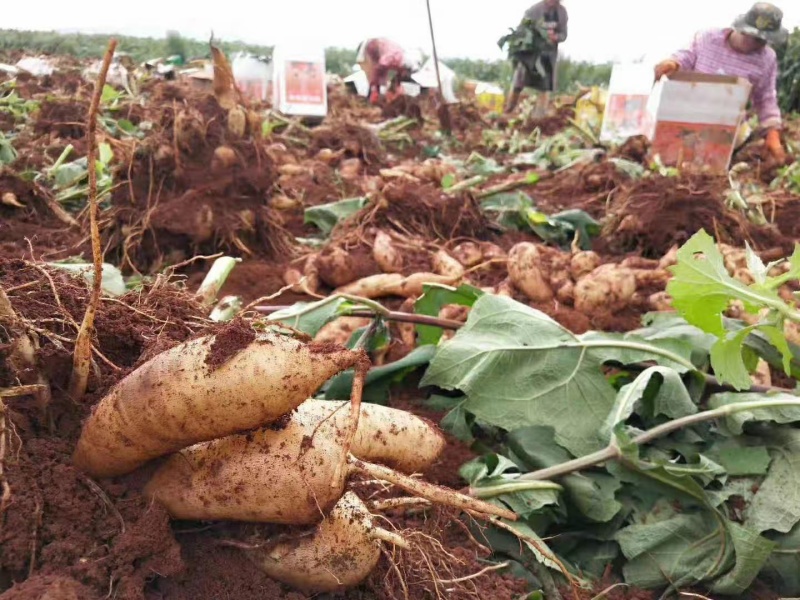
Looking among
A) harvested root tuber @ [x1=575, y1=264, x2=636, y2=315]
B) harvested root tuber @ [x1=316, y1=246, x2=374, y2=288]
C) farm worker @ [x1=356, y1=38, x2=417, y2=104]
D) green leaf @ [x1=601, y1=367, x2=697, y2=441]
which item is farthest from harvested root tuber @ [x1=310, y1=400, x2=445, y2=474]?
farm worker @ [x1=356, y1=38, x2=417, y2=104]

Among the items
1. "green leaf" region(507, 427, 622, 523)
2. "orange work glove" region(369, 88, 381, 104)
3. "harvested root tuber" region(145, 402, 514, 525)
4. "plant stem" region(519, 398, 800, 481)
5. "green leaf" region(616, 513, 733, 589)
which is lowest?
"green leaf" region(616, 513, 733, 589)

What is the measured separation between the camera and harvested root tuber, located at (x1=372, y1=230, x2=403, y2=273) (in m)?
2.96

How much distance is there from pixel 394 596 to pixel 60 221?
2801 millimetres

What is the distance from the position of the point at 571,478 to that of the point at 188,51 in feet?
42.1

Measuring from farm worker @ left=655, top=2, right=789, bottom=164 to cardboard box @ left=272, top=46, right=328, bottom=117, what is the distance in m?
3.21

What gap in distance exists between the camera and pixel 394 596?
45.6 inches

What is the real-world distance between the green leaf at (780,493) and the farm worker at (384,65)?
8.51 metres

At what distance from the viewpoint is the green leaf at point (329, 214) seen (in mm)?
3734

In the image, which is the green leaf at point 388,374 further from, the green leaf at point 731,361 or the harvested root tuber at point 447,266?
the harvested root tuber at point 447,266

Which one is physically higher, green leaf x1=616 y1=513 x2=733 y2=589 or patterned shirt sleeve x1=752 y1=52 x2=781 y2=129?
patterned shirt sleeve x1=752 y1=52 x2=781 y2=129

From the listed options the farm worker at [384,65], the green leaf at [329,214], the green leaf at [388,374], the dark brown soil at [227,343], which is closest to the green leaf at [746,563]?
the green leaf at [388,374]

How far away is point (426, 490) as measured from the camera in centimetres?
116

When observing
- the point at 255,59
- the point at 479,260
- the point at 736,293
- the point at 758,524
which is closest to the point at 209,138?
the point at 479,260

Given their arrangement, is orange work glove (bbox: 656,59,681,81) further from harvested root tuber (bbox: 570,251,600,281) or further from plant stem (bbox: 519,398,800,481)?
plant stem (bbox: 519,398,800,481)
